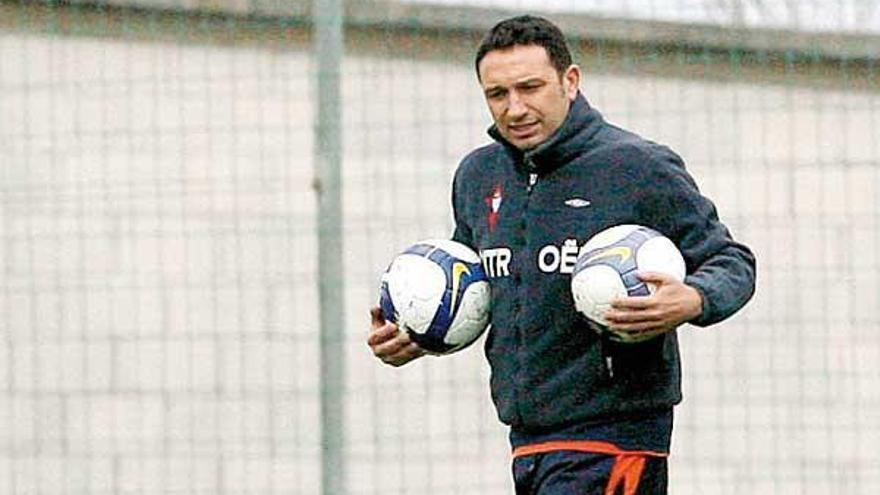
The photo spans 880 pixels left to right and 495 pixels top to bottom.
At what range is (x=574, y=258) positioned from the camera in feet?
19.8

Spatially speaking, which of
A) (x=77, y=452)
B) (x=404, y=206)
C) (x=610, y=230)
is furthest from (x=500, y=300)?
(x=77, y=452)

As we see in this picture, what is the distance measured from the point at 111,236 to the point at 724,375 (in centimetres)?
228

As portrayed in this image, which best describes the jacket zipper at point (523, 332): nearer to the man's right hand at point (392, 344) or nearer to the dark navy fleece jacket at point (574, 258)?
the dark navy fleece jacket at point (574, 258)

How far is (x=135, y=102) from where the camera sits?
8.78 metres

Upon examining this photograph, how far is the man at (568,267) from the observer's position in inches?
235

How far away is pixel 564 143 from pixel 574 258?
0.96 feet

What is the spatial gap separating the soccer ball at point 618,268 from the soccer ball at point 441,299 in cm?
45

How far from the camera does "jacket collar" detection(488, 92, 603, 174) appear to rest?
6.05m

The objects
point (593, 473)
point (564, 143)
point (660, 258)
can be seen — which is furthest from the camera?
point (564, 143)

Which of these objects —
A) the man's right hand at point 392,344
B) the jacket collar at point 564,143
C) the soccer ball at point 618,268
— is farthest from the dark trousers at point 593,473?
the jacket collar at point 564,143

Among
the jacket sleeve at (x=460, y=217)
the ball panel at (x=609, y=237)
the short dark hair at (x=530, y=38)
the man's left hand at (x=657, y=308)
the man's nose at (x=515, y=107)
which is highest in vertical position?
the short dark hair at (x=530, y=38)

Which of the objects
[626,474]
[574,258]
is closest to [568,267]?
[574,258]

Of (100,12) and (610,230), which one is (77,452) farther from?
(610,230)

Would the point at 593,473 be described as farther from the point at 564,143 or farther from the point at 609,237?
Answer: the point at 564,143
